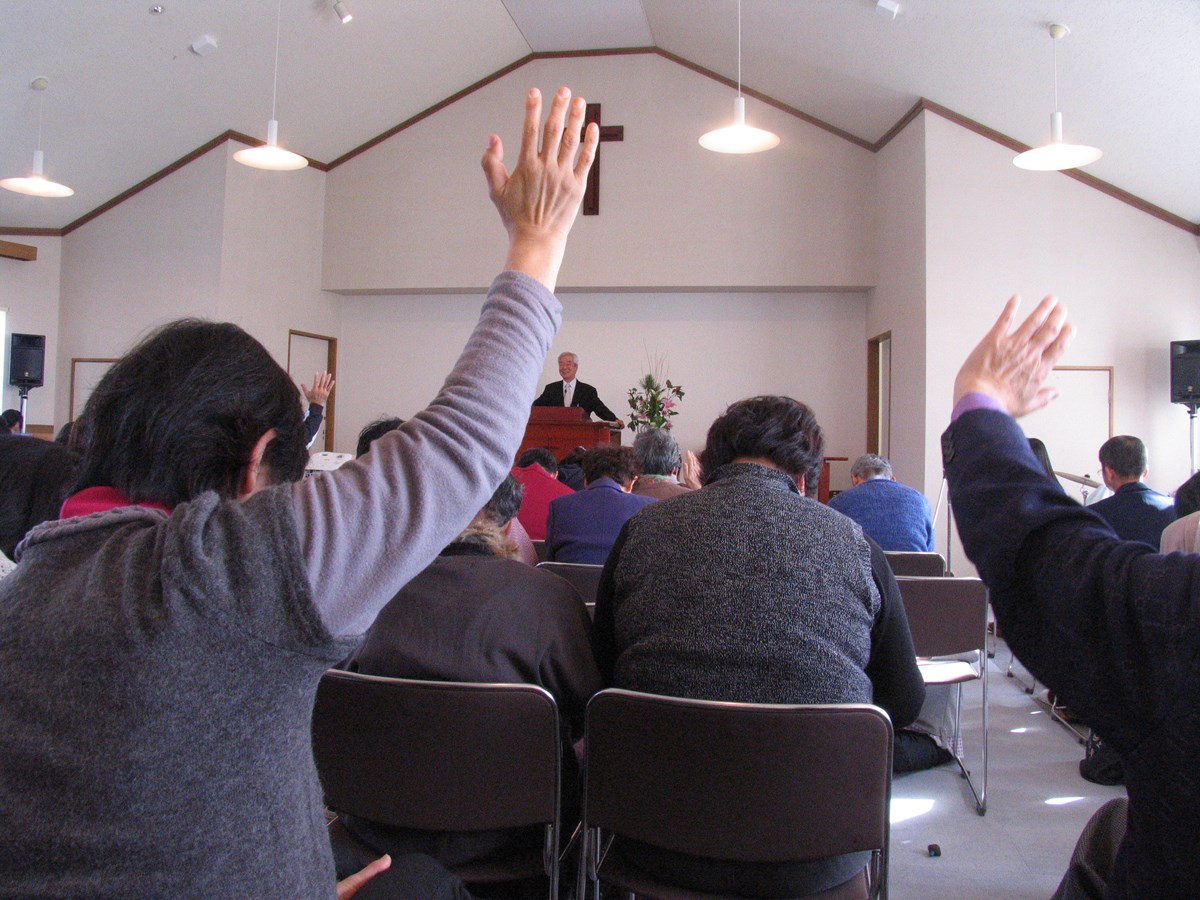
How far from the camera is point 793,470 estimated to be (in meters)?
2.01

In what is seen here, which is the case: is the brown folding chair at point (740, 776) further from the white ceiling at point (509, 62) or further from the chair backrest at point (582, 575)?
the white ceiling at point (509, 62)

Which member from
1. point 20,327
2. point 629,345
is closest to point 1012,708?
point 629,345

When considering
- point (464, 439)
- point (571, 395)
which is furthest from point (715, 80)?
point (464, 439)

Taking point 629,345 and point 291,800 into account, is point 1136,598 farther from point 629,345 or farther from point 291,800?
point 629,345

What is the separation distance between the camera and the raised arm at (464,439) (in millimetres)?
707

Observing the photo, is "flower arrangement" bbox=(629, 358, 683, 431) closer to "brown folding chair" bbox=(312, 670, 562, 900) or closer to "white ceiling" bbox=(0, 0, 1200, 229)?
"white ceiling" bbox=(0, 0, 1200, 229)

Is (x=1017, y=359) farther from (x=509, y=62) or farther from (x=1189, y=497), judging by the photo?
(x=509, y=62)

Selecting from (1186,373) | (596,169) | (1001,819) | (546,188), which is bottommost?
(1001,819)

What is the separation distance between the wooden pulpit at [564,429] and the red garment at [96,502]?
20.3 ft

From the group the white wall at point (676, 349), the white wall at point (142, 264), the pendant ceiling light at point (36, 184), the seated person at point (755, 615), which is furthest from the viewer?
the white wall at point (676, 349)

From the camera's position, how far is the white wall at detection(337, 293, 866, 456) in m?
8.80

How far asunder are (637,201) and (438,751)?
25.1 feet

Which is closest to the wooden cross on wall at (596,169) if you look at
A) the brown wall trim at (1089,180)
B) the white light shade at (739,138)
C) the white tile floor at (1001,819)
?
the brown wall trim at (1089,180)

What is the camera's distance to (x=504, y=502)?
246 cm
